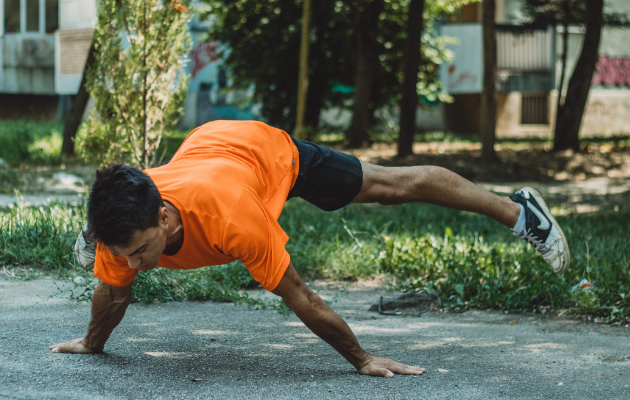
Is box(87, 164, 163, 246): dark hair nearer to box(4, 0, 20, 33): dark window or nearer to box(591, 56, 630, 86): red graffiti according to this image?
box(4, 0, 20, 33): dark window

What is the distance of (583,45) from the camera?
45.8 feet

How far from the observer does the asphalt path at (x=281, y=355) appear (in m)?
2.93

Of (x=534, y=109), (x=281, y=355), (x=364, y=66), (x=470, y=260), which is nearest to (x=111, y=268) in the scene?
(x=281, y=355)

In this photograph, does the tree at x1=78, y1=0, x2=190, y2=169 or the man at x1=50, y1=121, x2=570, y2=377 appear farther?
the tree at x1=78, y1=0, x2=190, y2=169

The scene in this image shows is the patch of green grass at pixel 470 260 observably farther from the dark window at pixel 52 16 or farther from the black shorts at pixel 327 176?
the dark window at pixel 52 16

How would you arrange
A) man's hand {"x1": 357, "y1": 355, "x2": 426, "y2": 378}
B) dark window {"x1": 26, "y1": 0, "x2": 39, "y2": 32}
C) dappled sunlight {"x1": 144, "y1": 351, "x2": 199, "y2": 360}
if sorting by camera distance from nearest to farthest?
man's hand {"x1": 357, "y1": 355, "x2": 426, "y2": 378}
dappled sunlight {"x1": 144, "y1": 351, "x2": 199, "y2": 360}
dark window {"x1": 26, "y1": 0, "x2": 39, "y2": 32}

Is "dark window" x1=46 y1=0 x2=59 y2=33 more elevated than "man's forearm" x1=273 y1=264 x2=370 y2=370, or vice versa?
"dark window" x1=46 y1=0 x2=59 y2=33

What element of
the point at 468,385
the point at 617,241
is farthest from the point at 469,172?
the point at 468,385

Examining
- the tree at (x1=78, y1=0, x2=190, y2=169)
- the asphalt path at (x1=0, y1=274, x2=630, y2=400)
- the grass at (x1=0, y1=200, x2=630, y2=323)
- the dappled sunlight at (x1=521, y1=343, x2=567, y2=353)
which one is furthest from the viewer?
the tree at (x1=78, y1=0, x2=190, y2=169)

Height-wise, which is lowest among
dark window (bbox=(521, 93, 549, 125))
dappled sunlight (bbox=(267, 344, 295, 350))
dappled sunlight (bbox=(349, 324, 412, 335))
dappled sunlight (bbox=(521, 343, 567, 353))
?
dappled sunlight (bbox=(349, 324, 412, 335))

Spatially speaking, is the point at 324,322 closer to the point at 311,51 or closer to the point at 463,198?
the point at 463,198

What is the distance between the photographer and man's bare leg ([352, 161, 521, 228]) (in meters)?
3.57

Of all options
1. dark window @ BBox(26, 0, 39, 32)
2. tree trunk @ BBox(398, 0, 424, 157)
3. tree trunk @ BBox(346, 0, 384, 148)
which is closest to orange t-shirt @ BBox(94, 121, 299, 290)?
tree trunk @ BBox(398, 0, 424, 157)

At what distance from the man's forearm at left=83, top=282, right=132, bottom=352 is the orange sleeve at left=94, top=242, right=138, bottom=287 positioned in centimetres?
13
